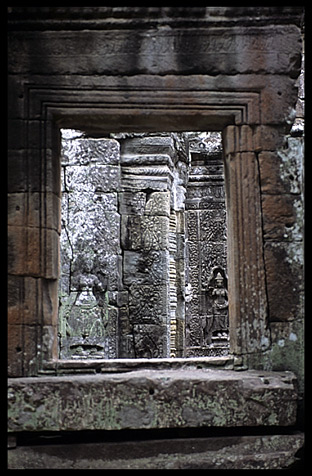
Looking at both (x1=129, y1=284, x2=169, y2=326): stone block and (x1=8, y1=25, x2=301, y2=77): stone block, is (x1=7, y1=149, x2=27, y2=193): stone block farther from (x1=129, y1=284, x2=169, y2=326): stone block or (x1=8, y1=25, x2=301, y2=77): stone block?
(x1=129, y1=284, x2=169, y2=326): stone block

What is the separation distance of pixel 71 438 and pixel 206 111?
2429 millimetres

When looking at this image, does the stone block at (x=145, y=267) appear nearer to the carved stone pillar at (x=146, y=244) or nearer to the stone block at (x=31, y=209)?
the carved stone pillar at (x=146, y=244)

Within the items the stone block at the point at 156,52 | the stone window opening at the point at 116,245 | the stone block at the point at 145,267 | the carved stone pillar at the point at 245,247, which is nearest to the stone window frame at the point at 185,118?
the carved stone pillar at the point at 245,247

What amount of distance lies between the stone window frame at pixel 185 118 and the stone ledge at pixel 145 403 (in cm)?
34

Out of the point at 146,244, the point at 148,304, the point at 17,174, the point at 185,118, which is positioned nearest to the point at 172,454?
the point at 17,174

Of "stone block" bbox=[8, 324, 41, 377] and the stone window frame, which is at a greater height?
the stone window frame

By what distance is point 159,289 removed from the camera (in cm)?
833

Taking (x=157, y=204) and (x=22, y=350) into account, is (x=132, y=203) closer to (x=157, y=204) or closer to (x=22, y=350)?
(x=157, y=204)

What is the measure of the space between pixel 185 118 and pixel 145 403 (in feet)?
6.59

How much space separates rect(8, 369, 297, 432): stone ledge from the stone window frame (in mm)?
343

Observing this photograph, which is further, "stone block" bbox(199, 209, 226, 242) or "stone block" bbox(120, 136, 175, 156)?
"stone block" bbox(199, 209, 226, 242)

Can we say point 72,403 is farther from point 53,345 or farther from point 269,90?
point 269,90

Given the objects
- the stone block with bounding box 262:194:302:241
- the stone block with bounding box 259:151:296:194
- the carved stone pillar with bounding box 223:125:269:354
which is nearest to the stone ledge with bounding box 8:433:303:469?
the carved stone pillar with bounding box 223:125:269:354

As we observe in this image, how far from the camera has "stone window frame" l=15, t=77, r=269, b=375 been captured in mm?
4402
